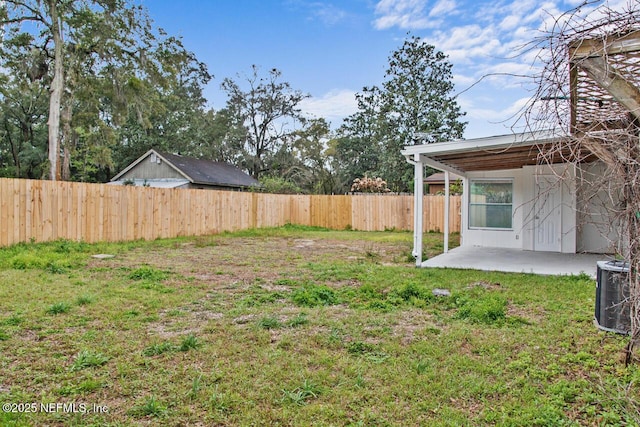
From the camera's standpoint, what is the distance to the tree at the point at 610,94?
1.88 m

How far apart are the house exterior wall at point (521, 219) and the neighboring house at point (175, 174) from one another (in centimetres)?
1434

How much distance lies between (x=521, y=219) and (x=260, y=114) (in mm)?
21455

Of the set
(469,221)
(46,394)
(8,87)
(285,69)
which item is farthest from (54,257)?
(285,69)

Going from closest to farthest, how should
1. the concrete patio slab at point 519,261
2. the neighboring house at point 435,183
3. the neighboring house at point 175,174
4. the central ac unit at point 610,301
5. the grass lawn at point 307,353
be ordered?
the grass lawn at point 307,353 → the central ac unit at point 610,301 → the concrete patio slab at point 519,261 → the neighboring house at point 175,174 → the neighboring house at point 435,183

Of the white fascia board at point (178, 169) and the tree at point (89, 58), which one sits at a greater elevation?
the tree at point (89, 58)

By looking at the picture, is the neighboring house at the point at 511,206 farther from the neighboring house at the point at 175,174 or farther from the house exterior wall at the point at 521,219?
the neighboring house at the point at 175,174

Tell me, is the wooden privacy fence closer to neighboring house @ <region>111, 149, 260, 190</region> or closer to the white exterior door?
the white exterior door

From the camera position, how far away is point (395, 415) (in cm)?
225

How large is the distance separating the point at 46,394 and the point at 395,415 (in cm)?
212

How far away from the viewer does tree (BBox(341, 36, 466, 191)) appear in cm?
2072

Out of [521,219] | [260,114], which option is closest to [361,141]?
[260,114]

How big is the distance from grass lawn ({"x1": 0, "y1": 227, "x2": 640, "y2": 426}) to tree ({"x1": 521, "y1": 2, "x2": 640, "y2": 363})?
2.91 ft

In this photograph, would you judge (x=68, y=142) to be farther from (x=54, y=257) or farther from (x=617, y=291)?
(x=617, y=291)

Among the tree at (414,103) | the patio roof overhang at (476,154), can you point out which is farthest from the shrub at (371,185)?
the patio roof overhang at (476,154)
